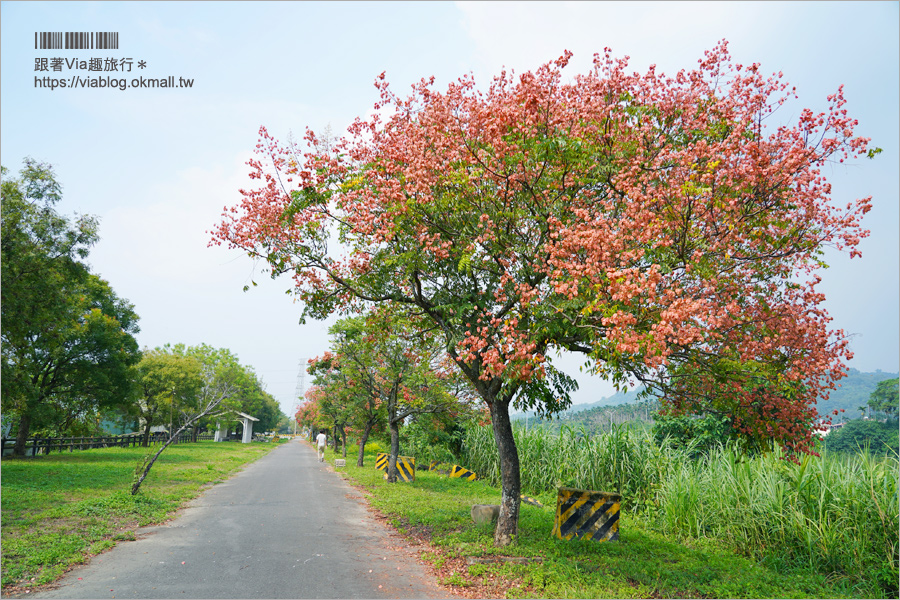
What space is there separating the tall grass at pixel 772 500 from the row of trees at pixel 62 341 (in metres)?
9.82

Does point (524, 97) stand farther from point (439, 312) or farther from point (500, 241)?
point (439, 312)

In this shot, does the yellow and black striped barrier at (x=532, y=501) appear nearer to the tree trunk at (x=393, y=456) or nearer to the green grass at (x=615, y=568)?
the green grass at (x=615, y=568)

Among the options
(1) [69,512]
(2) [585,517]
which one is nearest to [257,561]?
(2) [585,517]

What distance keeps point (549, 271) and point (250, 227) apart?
17.3 feet

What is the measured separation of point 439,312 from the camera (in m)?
9.03

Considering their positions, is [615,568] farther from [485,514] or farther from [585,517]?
[485,514]

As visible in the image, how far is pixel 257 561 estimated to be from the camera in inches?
285

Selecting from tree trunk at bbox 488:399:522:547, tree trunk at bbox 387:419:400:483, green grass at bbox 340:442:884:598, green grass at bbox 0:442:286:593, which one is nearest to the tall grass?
green grass at bbox 340:442:884:598

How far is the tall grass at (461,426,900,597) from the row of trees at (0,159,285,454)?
32.2ft

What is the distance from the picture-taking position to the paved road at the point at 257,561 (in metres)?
6.00

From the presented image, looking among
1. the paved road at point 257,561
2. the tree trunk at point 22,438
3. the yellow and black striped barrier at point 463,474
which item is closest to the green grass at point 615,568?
the paved road at point 257,561

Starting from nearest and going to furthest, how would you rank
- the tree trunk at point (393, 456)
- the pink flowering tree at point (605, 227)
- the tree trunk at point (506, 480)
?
1. the pink flowering tree at point (605, 227)
2. the tree trunk at point (506, 480)
3. the tree trunk at point (393, 456)

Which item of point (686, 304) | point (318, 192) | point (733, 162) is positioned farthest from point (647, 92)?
point (318, 192)

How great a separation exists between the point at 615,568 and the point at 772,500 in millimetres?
3018
